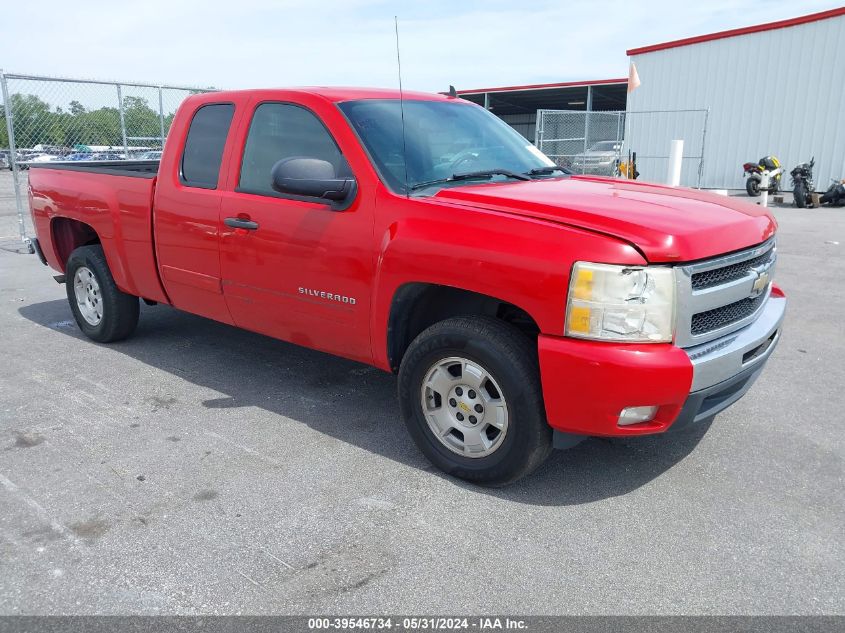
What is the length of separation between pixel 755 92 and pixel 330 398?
838 inches

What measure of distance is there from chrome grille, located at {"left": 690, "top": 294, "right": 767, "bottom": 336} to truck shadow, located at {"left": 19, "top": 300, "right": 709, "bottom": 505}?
2.78ft

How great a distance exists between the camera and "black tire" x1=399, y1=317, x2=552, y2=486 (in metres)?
3.12

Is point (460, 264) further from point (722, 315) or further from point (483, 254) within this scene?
point (722, 315)

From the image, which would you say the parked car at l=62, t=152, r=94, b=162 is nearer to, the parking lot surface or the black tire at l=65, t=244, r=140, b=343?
the black tire at l=65, t=244, r=140, b=343

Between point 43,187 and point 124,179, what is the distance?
4.23 feet

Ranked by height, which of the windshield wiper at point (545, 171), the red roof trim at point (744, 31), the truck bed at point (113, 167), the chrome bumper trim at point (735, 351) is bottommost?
the chrome bumper trim at point (735, 351)

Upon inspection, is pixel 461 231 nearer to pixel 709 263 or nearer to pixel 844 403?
pixel 709 263

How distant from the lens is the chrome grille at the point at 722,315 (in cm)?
307

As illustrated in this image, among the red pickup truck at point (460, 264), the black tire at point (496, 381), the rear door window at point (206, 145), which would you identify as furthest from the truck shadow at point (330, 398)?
the rear door window at point (206, 145)

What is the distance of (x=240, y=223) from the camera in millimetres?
4160

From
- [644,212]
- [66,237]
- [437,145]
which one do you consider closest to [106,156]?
[66,237]

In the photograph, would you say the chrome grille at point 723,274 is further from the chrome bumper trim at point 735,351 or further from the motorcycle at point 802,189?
the motorcycle at point 802,189

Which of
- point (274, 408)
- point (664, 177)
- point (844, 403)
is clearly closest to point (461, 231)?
point (274, 408)

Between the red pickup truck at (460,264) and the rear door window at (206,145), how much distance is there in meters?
0.01
